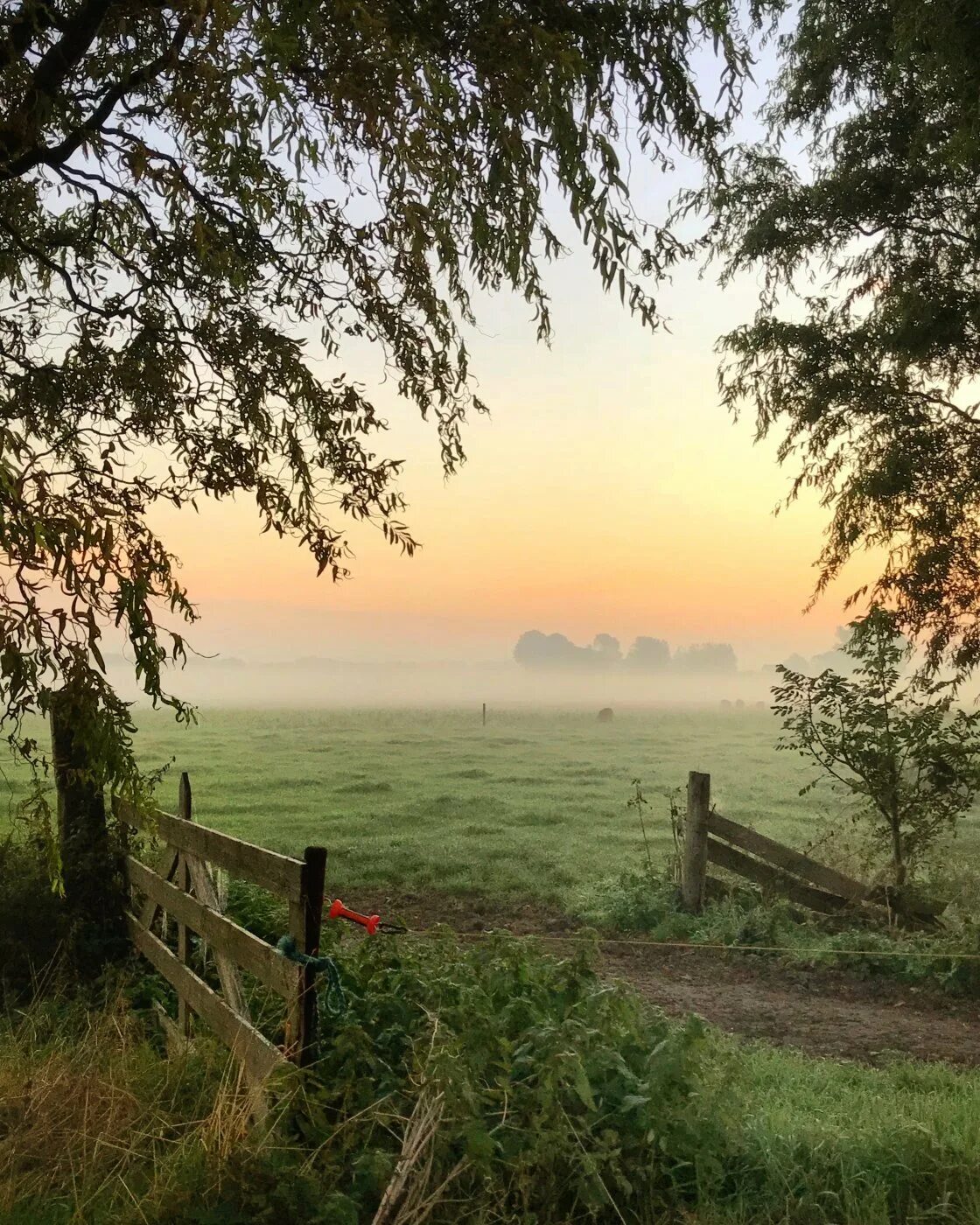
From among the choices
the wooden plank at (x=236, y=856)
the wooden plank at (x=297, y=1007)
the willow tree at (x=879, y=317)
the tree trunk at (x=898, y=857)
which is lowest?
the tree trunk at (x=898, y=857)

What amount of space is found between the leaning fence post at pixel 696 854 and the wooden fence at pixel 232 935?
21.3 ft

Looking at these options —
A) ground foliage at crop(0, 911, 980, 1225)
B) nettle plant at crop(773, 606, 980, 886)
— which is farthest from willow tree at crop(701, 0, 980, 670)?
ground foliage at crop(0, 911, 980, 1225)

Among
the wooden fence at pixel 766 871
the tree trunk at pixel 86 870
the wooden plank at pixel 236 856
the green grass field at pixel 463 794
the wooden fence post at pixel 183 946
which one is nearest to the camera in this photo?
the wooden plank at pixel 236 856

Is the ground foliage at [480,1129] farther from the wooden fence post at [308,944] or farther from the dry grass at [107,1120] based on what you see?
the wooden fence post at [308,944]

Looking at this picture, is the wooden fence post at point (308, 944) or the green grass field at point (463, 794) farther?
the green grass field at point (463, 794)

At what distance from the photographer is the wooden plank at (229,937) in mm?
4445

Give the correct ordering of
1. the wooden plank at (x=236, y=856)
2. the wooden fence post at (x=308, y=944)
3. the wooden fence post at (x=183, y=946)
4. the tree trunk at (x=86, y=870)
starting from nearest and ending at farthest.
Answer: the wooden fence post at (x=308, y=944) < the wooden plank at (x=236, y=856) < the wooden fence post at (x=183, y=946) < the tree trunk at (x=86, y=870)

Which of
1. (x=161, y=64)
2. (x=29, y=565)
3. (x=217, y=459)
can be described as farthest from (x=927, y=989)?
(x=161, y=64)

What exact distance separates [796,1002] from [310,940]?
6.49m

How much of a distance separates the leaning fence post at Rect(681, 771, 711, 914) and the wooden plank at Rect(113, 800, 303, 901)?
269 inches

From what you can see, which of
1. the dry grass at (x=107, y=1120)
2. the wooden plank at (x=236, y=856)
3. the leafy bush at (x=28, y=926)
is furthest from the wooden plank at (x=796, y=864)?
the dry grass at (x=107, y=1120)

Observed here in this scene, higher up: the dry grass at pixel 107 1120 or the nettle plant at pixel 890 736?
the nettle plant at pixel 890 736

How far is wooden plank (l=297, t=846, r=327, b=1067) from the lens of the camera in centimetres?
437

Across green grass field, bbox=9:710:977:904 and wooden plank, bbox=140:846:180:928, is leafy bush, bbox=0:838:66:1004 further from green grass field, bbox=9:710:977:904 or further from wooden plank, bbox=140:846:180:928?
green grass field, bbox=9:710:977:904
